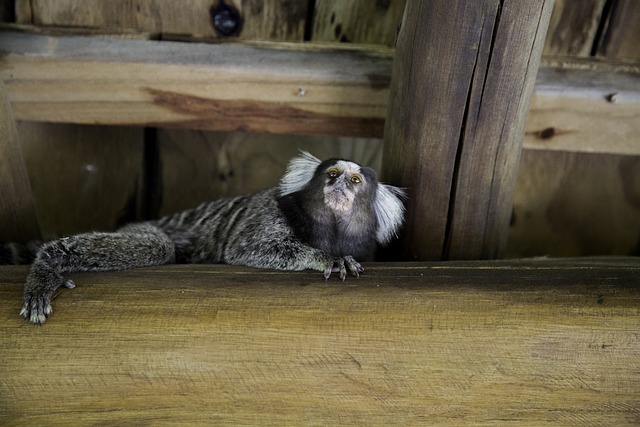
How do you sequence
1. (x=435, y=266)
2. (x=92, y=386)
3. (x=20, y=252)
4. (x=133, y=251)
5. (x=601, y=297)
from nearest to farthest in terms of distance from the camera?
(x=92, y=386)
(x=601, y=297)
(x=435, y=266)
(x=133, y=251)
(x=20, y=252)

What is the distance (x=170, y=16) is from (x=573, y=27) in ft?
4.69

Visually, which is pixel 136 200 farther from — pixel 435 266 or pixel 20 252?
pixel 435 266

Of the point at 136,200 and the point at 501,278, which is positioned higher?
the point at 501,278

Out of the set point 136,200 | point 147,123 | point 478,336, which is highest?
point 147,123

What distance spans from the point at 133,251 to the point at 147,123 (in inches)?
20.6

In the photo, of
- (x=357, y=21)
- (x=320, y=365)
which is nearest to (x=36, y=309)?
(x=320, y=365)

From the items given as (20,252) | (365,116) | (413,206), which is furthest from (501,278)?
(20,252)

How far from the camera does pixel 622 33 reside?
8.05 feet

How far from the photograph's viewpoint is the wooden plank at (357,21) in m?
2.42

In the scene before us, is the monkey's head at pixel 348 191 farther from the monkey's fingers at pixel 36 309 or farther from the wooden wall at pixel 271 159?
the monkey's fingers at pixel 36 309

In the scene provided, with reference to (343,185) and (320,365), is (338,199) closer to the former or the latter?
(343,185)

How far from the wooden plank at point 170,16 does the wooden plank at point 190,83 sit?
74mm

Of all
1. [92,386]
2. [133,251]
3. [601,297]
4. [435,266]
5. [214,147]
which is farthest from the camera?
[214,147]

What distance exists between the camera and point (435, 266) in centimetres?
201
